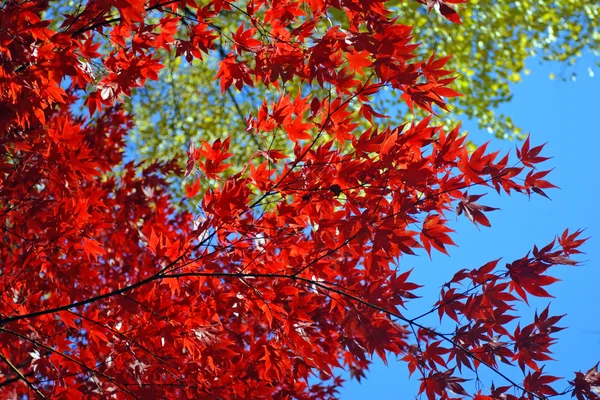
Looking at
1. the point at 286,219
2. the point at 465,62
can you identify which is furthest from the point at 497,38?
the point at 286,219

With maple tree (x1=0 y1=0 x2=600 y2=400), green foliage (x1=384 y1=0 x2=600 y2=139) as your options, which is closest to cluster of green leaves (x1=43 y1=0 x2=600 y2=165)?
green foliage (x1=384 y1=0 x2=600 y2=139)

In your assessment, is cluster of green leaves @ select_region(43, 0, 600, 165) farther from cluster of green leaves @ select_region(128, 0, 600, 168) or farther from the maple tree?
the maple tree

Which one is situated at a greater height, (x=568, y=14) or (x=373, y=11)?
(x=568, y=14)

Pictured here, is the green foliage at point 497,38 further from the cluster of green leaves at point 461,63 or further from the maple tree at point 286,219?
the maple tree at point 286,219

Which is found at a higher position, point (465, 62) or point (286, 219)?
point (465, 62)

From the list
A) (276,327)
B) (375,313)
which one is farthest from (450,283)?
(276,327)

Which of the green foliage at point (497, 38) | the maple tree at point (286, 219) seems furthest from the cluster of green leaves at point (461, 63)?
the maple tree at point (286, 219)

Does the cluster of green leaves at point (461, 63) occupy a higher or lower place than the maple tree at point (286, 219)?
higher

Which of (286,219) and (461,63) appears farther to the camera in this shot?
(461,63)

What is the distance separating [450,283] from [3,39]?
5.33 ft

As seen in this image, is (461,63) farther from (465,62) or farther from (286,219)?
(286,219)

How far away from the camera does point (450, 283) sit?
2016mm

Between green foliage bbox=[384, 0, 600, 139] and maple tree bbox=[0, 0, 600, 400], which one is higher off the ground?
green foliage bbox=[384, 0, 600, 139]

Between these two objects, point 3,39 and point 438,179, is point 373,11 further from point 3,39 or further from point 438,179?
point 3,39
